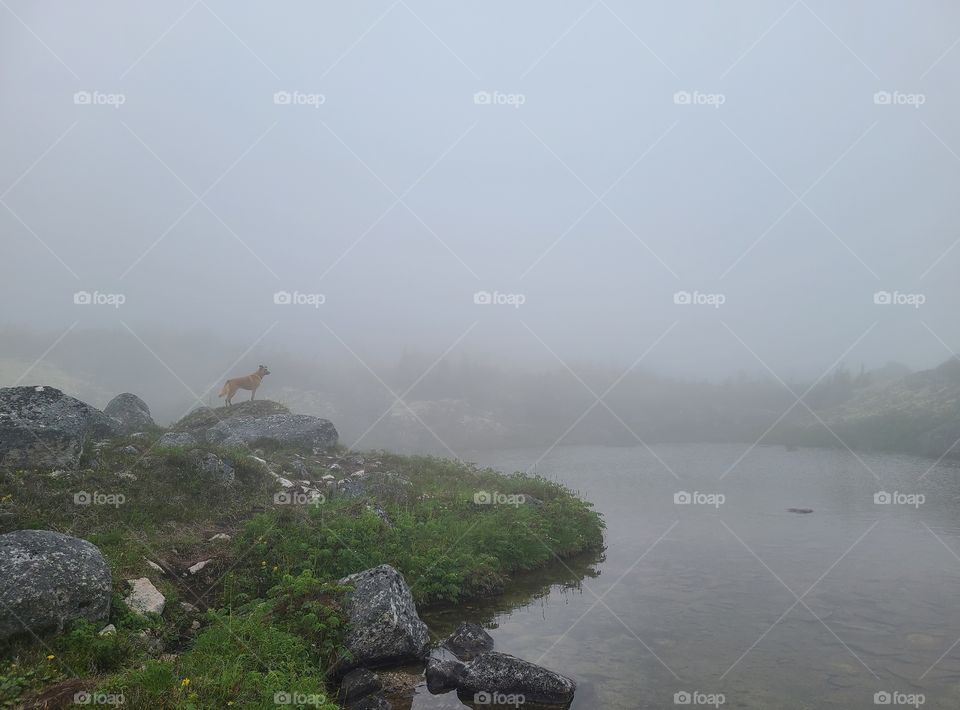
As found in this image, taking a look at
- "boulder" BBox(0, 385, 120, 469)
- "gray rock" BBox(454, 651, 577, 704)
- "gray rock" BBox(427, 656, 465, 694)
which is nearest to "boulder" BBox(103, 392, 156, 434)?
"boulder" BBox(0, 385, 120, 469)

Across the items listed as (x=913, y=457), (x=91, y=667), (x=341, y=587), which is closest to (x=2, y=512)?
(x=91, y=667)

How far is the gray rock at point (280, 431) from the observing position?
26812mm

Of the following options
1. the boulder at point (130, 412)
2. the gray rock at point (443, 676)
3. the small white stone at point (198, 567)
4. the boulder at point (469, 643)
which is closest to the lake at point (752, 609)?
the gray rock at point (443, 676)

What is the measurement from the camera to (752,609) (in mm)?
15102

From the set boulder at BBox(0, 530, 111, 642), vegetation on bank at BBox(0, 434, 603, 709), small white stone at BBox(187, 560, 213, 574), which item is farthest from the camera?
small white stone at BBox(187, 560, 213, 574)

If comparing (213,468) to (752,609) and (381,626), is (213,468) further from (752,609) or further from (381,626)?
(752,609)

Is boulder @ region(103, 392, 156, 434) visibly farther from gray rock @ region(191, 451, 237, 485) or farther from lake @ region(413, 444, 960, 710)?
lake @ region(413, 444, 960, 710)

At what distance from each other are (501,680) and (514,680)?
26 centimetres

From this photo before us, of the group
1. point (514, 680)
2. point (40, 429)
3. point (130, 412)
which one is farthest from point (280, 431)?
point (514, 680)

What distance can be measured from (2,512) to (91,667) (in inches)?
251

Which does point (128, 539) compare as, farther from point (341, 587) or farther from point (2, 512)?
point (341, 587)

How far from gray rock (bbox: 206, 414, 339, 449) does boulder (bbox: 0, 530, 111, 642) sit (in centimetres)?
1585

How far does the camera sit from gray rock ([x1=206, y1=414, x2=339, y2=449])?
26812 millimetres

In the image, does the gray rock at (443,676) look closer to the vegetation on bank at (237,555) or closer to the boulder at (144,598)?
the vegetation on bank at (237,555)
